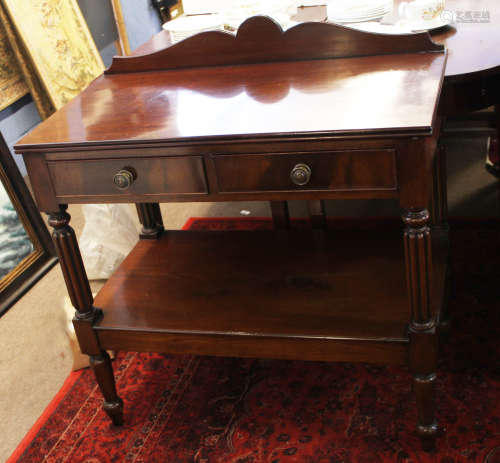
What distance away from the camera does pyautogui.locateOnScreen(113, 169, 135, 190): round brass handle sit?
1.58 meters

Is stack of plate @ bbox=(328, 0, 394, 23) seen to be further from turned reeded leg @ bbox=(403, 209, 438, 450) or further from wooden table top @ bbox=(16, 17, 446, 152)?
turned reeded leg @ bbox=(403, 209, 438, 450)

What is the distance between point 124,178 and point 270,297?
566 millimetres

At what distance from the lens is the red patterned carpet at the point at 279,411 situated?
1.85 meters

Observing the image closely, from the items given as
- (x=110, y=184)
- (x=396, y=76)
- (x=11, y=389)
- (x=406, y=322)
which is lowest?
(x=11, y=389)

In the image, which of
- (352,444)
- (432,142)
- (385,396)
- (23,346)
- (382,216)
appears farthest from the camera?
(382,216)

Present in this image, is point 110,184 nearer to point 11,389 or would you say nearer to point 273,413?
point 273,413

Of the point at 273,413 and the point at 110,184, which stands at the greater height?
the point at 110,184

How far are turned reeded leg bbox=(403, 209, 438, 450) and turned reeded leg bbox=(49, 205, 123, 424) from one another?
0.85 meters

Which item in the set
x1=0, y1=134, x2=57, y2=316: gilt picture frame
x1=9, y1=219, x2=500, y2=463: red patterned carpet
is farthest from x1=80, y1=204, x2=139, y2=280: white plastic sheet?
x1=9, y1=219, x2=500, y2=463: red patterned carpet

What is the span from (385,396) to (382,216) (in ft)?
3.84

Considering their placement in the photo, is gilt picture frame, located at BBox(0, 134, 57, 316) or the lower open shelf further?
gilt picture frame, located at BBox(0, 134, 57, 316)

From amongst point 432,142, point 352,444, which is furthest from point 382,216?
point 432,142

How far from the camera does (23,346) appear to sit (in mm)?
2549

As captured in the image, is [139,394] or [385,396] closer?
[385,396]
